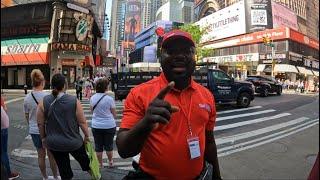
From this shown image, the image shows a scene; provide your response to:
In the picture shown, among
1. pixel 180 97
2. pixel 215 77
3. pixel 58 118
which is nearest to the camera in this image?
pixel 180 97

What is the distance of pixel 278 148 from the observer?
1065 cm

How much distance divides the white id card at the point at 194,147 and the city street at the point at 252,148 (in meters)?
2.11

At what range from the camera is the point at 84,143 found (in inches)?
237

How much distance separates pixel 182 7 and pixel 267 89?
2591cm

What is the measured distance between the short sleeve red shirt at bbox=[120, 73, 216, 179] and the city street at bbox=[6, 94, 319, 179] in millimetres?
2073

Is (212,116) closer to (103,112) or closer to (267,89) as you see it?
(103,112)

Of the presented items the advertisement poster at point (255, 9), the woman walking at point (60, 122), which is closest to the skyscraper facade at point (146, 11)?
the advertisement poster at point (255, 9)

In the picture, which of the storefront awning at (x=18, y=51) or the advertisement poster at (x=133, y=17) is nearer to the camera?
the storefront awning at (x=18, y=51)

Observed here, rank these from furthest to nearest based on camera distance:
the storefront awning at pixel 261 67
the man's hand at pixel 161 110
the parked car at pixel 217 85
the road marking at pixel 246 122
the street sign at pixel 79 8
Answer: the storefront awning at pixel 261 67
the street sign at pixel 79 8
the parked car at pixel 217 85
the road marking at pixel 246 122
the man's hand at pixel 161 110

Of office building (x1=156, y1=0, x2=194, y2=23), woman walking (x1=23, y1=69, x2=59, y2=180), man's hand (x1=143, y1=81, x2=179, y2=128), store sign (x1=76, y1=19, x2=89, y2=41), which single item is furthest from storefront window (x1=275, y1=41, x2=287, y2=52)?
man's hand (x1=143, y1=81, x2=179, y2=128)

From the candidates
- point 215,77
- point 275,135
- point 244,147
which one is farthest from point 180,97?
point 215,77

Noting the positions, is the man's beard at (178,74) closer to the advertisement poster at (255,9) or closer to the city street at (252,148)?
the advertisement poster at (255,9)

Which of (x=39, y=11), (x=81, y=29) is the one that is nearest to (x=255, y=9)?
(x=39, y=11)

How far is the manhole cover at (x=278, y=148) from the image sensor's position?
33.8 feet
